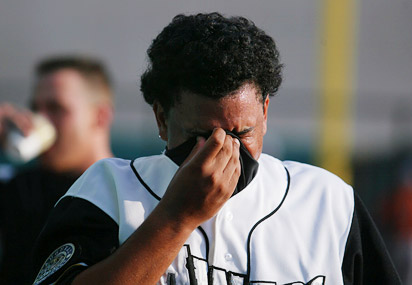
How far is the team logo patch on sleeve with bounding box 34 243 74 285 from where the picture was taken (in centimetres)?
165

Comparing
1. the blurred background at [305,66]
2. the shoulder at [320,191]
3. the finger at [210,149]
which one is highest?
the finger at [210,149]

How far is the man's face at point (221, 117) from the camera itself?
171 centimetres

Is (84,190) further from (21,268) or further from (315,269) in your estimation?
(21,268)

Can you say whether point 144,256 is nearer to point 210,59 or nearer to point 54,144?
point 210,59

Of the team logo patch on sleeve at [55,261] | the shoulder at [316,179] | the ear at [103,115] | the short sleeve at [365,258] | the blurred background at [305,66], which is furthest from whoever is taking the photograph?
the blurred background at [305,66]

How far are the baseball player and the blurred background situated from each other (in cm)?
552

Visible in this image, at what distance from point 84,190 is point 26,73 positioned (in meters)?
6.89

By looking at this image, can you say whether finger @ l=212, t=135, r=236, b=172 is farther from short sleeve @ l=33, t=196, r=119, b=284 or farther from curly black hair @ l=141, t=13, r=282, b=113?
short sleeve @ l=33, t=196, r=119, b=284

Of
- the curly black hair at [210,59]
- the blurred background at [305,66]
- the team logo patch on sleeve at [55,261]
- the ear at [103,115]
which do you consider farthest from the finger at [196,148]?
the blurred background at [305,66]

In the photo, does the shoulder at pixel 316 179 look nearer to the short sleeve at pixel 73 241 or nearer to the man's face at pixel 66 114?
the short sleeve at pixel 73 241

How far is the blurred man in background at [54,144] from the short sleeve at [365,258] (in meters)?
1.81

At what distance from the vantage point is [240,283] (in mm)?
1727

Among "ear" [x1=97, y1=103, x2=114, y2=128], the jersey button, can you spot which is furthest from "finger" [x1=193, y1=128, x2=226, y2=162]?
"ear" [x1=97, y1=103, x2=114, y2=128]

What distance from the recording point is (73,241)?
1683 mm
